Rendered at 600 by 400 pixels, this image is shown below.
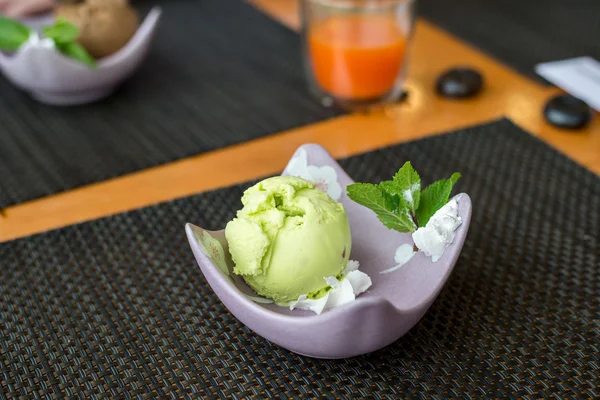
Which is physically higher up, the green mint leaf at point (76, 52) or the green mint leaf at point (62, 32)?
the green mint leaf at point (62, 32)

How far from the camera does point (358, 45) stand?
123 cm

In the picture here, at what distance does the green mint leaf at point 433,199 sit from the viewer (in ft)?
2.45

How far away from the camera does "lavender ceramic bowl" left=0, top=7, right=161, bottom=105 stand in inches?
45.1

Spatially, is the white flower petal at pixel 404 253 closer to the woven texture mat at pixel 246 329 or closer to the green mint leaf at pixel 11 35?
the woven texture mat at pixel 246 329

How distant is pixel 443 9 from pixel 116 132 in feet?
2.96

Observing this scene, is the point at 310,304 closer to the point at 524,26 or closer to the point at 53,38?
the point at 53,38

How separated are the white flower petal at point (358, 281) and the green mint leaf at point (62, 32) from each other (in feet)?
2.23

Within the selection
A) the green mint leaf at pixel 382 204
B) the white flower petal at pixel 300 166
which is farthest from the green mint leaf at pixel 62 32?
the green mint leaf at pixel 382 204

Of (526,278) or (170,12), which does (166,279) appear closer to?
(526,278)

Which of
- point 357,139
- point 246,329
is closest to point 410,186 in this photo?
point 246,329

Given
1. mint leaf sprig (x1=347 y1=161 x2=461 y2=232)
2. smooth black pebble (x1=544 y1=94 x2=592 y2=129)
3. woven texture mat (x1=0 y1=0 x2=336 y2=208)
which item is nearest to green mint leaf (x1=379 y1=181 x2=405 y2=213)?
mint leaf sprig (x1=347 y1=161 x2=461 y2=232)

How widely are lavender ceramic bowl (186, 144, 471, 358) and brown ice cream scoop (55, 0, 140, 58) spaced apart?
0.59m

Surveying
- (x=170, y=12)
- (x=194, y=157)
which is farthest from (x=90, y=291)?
(x=170, y=12)

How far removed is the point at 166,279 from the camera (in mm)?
846
